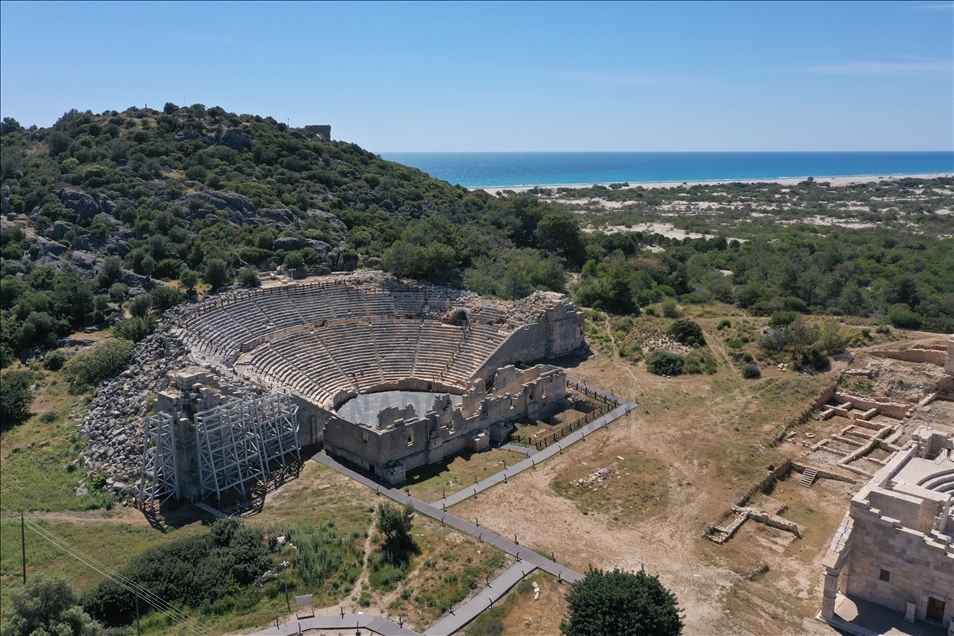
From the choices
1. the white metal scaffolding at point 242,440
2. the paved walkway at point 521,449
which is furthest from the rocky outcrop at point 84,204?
the paved walkway at point 521,449

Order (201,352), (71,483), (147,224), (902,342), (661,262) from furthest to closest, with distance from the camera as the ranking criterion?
(661,262), (147,224), (902,342), (201,352), (71,483)

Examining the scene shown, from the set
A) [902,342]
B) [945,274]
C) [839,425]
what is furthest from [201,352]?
[945,274]

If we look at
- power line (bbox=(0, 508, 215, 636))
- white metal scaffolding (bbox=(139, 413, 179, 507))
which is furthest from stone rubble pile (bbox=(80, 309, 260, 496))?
power line (bbox=(0, 508, 215, 636))

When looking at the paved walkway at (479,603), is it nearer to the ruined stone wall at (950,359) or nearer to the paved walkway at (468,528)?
the paved walkway at (468,528)

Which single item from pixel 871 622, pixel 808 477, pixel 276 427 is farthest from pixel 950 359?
pixel 276 427

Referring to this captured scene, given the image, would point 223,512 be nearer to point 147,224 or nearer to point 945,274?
point 147,224

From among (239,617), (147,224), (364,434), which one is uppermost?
(147,224)
